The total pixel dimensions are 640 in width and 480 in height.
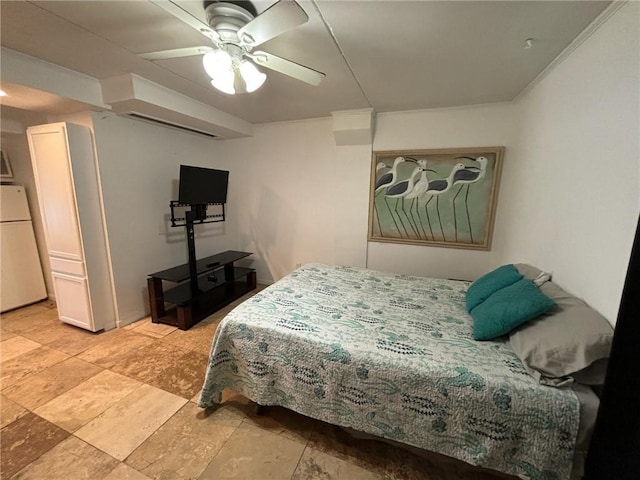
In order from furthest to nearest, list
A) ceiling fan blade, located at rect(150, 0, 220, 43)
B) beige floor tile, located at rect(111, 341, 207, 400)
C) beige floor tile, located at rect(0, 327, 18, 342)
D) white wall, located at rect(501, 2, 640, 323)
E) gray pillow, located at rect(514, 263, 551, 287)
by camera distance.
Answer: beige floor tile, located at rect(0, 327, 18, 342)
beige floor tile, located at rect(111, 341, 207, 400)
gray pillow, located at rect(514, 263, 551, 287)
white wall, located at rect(501, 2, 640, 323)
ceiling fan blade, located at rect(150, 0, 220, 43)

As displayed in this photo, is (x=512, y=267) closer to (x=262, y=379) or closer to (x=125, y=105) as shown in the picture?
(x=262, y=379)

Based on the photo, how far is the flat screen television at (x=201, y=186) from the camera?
279cm

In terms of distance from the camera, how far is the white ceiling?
4.40ft

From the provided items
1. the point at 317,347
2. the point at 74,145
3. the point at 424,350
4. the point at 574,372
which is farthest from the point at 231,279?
the point at 574,372

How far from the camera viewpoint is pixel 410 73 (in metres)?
2.05

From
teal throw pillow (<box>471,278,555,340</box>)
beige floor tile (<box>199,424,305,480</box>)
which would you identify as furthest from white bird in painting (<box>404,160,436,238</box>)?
beige floor tile (<box>199,424,305,480</box>)

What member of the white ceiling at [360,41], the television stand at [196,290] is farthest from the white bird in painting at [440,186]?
the television stand at [196,290]

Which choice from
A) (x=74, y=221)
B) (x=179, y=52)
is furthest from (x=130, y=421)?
(x=179, y=52)

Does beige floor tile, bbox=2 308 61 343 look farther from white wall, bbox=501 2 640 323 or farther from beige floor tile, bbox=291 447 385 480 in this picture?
white wall, bbox=501 2 640 323

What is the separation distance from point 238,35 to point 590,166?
2.04m

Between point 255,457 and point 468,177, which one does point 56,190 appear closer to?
point 255,457

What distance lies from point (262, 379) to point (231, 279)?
2104 millimetres

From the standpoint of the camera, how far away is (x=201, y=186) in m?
3.01

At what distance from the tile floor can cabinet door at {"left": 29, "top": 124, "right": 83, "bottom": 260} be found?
101cm
